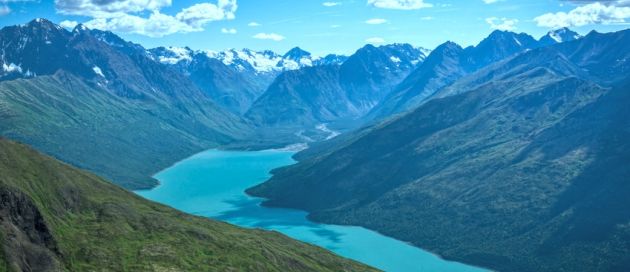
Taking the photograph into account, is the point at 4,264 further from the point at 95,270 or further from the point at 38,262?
the point at 95,270

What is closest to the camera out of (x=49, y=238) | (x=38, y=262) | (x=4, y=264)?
(x=4, y=264)

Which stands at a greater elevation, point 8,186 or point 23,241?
point 8,186

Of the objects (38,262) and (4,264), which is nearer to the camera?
(4,264)

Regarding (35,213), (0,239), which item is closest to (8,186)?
(35,213)

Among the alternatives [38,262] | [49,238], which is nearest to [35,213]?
[49,238]

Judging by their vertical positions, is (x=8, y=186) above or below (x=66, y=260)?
above

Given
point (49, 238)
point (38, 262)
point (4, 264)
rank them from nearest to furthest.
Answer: point (4, 264) → point (38, 262) → point (49, 238)

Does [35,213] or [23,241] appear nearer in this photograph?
[23,241]

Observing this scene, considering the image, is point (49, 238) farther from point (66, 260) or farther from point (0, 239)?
point (0, 239)
